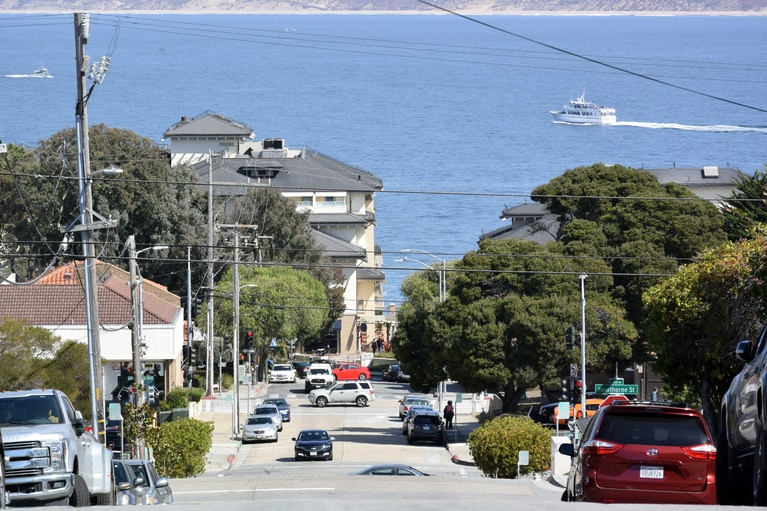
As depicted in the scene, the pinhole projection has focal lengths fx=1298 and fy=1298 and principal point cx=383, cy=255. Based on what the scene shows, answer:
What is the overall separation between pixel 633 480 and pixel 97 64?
2174 centimetres

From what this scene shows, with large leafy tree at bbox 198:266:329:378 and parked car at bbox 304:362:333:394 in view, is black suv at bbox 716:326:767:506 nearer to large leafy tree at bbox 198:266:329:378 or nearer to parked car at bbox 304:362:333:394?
parked car at bbox 304:362:333:394

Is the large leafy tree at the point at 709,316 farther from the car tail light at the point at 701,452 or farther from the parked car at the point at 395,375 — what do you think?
the parked car at the point at 395,375

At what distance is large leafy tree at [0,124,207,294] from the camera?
3199 inches

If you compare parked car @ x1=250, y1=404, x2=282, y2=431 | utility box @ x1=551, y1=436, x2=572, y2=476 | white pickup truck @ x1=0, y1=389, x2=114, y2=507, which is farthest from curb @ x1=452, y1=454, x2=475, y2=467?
white pickup truck @ x1=0, y1=389, x2=114, y2=507

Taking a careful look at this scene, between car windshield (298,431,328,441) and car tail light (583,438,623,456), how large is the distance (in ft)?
91.8

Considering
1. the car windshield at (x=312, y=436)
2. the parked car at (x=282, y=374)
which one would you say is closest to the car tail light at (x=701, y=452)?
the car windshield at (x=312, y=436)

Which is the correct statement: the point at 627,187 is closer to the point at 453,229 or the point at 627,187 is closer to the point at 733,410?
the point at 733,410

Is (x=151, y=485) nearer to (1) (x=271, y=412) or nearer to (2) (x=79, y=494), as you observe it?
(2) (x=79, y=494)

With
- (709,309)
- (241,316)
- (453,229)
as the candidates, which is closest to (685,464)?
(709,309)

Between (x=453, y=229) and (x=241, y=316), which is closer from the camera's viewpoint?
(x=241, y=316)

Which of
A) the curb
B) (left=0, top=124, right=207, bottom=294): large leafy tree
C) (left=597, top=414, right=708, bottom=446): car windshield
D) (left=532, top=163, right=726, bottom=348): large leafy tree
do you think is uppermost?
(left=0, top=124, right=207, bottom=294): large leafy tree

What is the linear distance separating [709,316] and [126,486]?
15.7 m

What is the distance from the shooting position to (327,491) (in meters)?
24.6

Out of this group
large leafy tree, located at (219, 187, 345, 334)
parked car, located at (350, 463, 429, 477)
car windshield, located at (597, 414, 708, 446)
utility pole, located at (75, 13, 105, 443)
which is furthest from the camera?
large leafy tree, located at (219, 187, 345, 334)
